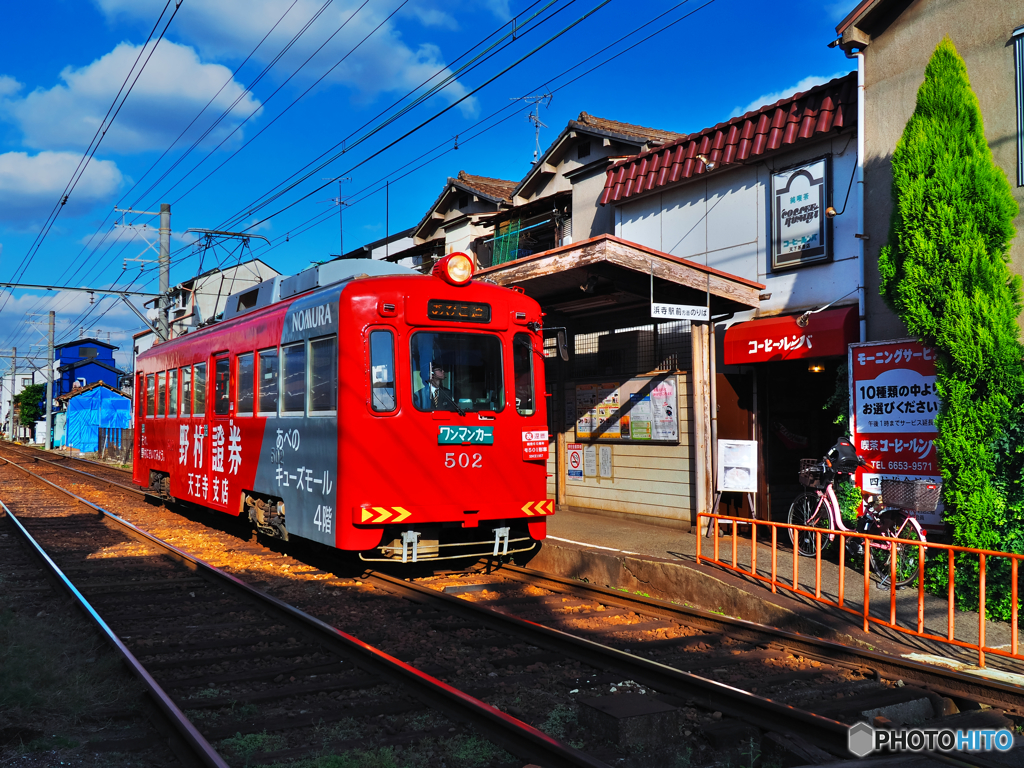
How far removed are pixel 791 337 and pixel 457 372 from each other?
4366mm

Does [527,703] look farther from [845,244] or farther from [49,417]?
[49,417]

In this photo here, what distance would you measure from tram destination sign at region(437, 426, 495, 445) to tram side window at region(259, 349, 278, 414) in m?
2.47

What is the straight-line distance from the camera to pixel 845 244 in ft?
33.7

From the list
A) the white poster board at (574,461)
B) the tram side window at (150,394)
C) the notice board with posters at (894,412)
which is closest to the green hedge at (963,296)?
the notice board with posters at (894,412)

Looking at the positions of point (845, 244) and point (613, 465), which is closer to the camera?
point (845, 244)

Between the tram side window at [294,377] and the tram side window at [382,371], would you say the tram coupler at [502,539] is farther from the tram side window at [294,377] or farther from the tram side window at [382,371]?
the tram side window at [294,377]

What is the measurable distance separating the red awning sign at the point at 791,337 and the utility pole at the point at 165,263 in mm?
21146

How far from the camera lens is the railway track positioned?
15.5ft

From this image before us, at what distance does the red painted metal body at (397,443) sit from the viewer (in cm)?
830

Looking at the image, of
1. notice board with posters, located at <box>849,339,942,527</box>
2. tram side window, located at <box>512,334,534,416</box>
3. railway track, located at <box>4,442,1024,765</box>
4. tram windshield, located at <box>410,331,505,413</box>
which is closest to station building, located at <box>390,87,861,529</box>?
notice board with posters, located at <box>849,339,942,527</box>

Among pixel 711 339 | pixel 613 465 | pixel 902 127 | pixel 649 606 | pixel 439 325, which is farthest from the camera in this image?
pixel 613 465

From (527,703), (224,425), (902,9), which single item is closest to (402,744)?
(527,703)

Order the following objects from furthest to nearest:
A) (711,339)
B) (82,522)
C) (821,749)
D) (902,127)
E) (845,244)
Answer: (82,522)
(711,339)
(845,244)
(902,127)
(821,749)

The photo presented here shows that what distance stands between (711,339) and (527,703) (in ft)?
23.7
